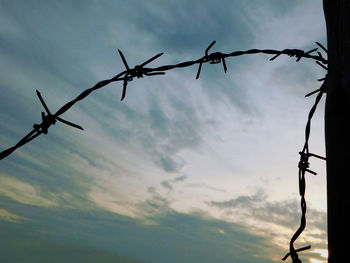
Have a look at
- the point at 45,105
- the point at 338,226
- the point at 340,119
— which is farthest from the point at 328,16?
the point at 45,105

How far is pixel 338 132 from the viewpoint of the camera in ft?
5.96

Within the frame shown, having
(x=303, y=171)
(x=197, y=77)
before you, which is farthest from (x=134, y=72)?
(x=303, y=171)

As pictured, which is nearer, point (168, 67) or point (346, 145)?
point (346, 145)

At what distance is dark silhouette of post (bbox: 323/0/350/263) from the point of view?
1.72 m

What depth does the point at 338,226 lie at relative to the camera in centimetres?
173

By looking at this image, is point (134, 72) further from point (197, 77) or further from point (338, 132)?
point (338, 132)

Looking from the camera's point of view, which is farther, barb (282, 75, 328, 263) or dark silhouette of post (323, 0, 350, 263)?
barb (282, 75, 328, 263)

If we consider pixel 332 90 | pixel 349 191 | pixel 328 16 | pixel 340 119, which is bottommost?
pixel 349 191

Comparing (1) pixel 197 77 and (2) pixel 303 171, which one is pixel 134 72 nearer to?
(1) pixel 197 77

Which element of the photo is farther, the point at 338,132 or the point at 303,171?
the point at 303,171

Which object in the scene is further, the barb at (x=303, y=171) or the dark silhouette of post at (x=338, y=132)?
the barb at (x=303, y=171)

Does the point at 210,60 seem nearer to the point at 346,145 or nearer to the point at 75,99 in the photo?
the point at 75,99

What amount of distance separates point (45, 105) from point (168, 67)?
88cm

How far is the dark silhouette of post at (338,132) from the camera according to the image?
172 centimetres
